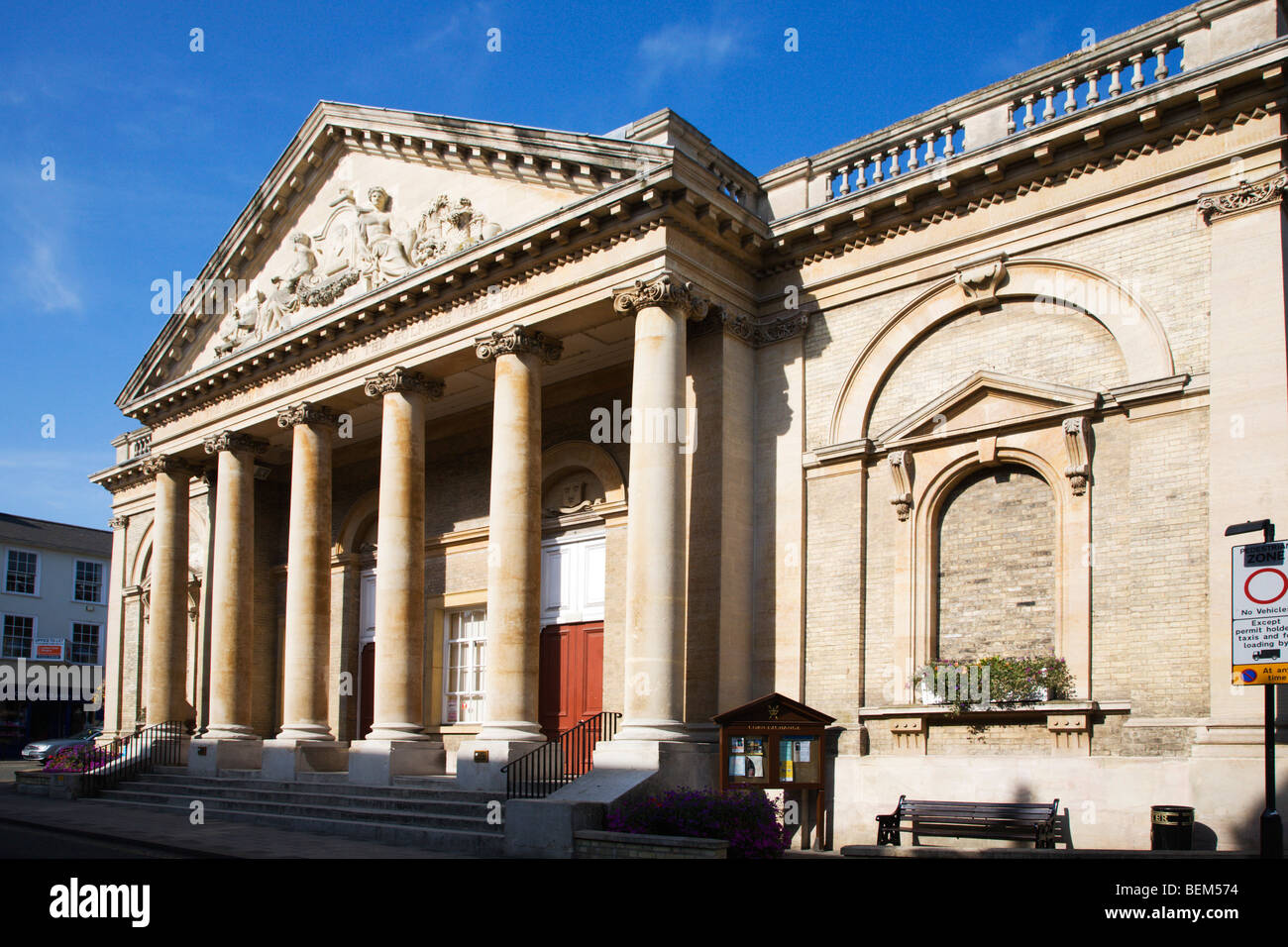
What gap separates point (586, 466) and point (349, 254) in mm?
6517

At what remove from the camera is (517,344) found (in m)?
19.8

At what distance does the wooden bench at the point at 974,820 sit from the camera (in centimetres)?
1457

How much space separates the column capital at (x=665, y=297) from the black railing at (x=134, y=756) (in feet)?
51.5

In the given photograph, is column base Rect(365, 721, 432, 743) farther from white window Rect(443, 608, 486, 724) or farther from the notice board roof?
→ the notice board roof

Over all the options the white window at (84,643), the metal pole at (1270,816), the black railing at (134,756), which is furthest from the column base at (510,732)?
the white window at (84,643)

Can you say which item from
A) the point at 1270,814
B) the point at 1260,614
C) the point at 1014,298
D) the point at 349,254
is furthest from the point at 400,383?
the point at 1270,814

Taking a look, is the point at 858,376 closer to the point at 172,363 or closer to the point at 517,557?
the point at 517,557

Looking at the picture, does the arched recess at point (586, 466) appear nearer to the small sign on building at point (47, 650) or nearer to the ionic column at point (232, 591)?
the ionic column at point (232, 591)

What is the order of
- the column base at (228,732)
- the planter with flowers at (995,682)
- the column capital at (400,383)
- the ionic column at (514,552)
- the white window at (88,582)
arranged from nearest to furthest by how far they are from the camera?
the planter with flowers at (995,682), the ionic column at (514,552), the column capital at (400,383), the column base at (228,732), the white window at (88,582)

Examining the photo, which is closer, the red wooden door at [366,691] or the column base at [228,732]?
the column base at [228,732]

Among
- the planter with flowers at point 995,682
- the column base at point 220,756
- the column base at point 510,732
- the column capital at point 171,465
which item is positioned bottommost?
the column base at point 220,756

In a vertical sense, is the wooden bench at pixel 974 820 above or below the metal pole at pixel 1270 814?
below

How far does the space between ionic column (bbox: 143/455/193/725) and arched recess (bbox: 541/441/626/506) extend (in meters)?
9.96

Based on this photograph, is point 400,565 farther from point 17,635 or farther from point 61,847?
point 17,635
